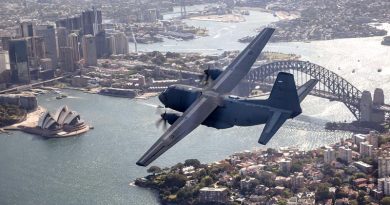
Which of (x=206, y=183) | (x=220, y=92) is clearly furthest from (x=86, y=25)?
(x=220, y=92)

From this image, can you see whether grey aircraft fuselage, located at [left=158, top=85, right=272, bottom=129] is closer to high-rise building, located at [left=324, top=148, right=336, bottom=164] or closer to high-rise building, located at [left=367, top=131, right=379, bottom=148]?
high-rise building, located at [left=324, top=148, right=336, bottom=164]

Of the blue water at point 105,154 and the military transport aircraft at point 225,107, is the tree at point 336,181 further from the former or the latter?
the military transport aircraft at point 225,107

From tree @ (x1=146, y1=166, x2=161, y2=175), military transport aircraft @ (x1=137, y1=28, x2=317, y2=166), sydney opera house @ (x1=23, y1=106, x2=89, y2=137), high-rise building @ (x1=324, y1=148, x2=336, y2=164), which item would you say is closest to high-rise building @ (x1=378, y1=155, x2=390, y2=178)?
high-rise building @ (x1=324, y1=148, x2=336, y2=164)

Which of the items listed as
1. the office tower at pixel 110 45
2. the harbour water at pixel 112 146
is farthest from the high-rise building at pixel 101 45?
the harbour water at pixel 112 146

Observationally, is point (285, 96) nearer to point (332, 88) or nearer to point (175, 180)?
point (175, 180)

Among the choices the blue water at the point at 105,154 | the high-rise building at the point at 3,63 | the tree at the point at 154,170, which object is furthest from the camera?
the high-rise building at the point at 3,63

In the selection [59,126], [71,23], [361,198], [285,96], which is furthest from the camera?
[71,23]

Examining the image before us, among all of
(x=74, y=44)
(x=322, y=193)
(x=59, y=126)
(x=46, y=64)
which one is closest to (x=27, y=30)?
(x=74, y=44)
